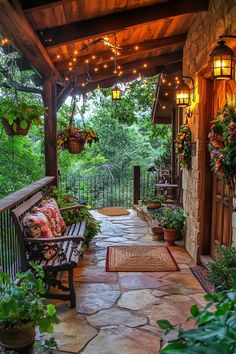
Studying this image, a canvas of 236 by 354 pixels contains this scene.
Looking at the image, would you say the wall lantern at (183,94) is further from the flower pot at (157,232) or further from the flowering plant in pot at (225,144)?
the flower pot at (157,232)

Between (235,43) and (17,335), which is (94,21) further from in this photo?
(17,335)

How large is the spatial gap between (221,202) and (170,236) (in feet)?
4.95

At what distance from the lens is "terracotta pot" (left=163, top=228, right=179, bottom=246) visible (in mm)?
5133

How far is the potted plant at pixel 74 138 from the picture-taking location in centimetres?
505

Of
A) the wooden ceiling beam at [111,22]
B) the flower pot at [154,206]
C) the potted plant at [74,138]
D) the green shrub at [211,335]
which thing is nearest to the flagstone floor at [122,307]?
the green shrub at [211,335]

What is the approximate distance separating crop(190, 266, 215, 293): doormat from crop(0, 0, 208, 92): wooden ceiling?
286cm

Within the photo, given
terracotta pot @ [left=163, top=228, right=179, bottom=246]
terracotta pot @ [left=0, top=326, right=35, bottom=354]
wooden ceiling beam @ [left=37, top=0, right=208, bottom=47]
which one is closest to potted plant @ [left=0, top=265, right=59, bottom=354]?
terracotta pot @ [left=0, top=326, right=35, bottom=354]

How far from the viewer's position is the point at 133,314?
2.92 meters

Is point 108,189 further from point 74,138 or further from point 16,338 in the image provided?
point 16,338

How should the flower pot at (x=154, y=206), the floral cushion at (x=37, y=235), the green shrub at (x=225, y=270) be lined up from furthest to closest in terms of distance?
the flower pot at (x=154, y=206) < the floral cushion at (x=37, y=235) < the green shrub at (x=225, y=270)

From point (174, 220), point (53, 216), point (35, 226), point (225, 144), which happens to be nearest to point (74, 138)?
point (53, 216)

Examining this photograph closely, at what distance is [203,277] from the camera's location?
12.5 ft

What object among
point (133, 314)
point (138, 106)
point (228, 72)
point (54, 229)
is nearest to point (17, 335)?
point (133, 314)

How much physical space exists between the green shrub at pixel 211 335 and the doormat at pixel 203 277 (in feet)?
7.89
